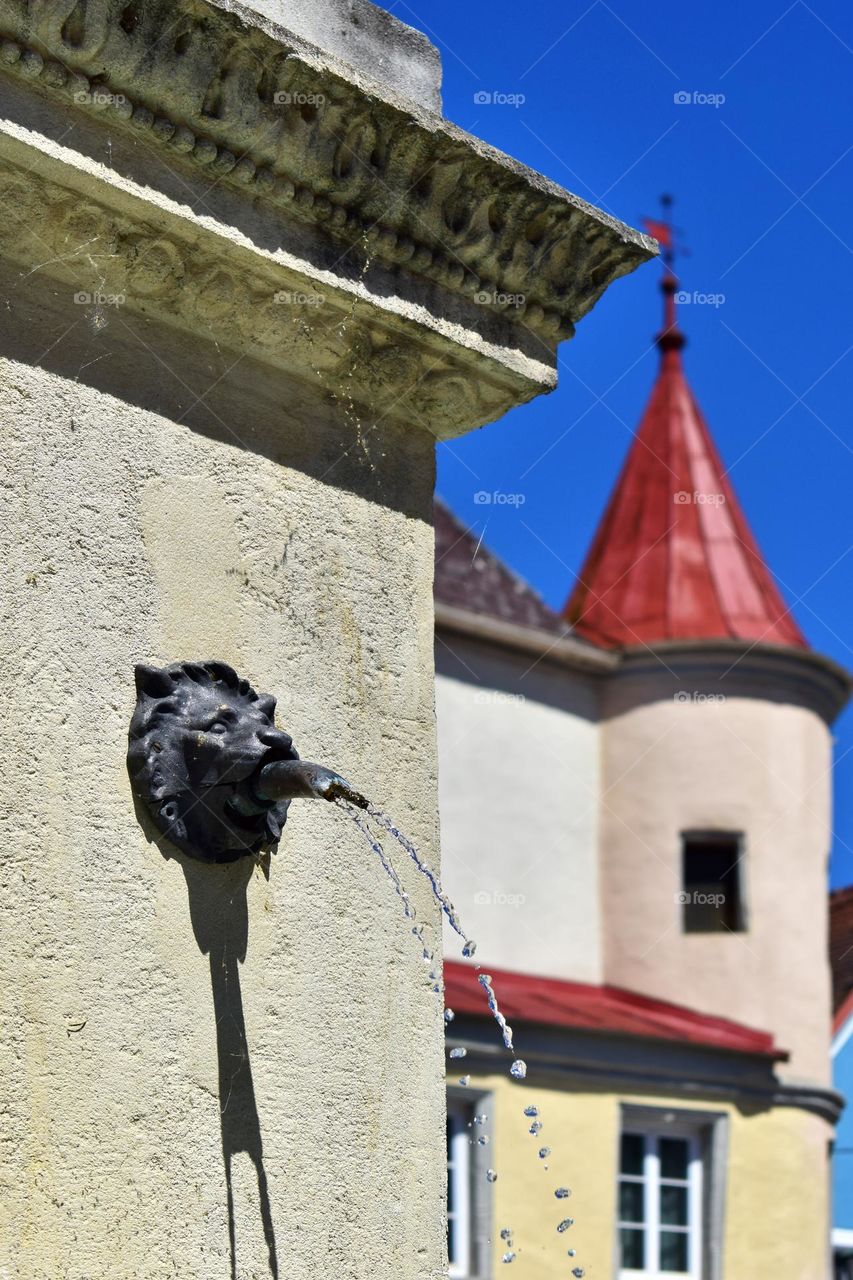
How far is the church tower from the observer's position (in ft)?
59.7

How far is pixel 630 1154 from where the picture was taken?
16438mm

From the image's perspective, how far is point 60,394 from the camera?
2.77m

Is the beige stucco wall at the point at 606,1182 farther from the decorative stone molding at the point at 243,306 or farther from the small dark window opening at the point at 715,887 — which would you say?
the decorative stone molding at the point at 243,306

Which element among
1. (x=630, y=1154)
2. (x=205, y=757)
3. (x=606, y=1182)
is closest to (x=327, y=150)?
(x=205, y=757)

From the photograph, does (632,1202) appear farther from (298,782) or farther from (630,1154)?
(298,782)

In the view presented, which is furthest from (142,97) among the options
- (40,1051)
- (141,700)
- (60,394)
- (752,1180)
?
(752,1180)

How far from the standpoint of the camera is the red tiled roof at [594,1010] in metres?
15.4

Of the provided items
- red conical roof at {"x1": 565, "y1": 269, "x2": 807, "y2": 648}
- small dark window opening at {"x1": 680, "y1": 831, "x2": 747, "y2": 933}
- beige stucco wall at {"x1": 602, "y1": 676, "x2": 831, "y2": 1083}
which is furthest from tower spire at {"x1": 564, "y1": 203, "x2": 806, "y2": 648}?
small dark window opening at {"x1": 680, "y1": 831, "x2": 747, "y2": 933}

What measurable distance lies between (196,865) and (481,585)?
1686 centimetres

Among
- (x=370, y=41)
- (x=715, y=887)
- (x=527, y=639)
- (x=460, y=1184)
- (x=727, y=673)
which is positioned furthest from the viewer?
(x=727, y=673)

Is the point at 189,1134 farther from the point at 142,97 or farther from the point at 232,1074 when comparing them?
the point at 142,97

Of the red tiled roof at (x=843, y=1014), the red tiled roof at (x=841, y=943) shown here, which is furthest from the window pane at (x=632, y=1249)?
the red tiled roof at (x=841, y=943)

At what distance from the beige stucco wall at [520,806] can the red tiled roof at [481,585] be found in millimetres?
507

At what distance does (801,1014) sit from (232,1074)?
52.9ft
